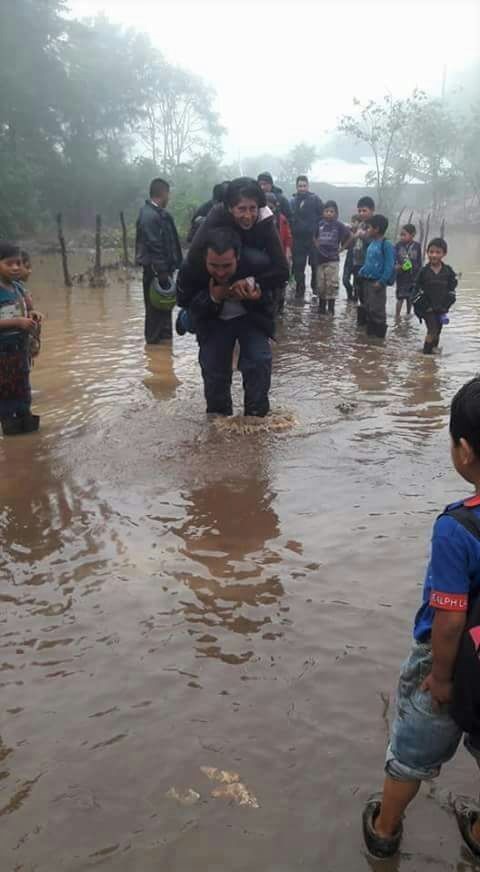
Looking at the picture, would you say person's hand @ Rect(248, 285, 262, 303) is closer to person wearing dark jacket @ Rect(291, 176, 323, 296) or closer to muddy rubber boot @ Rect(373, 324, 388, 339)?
muddy rubber boot @ Rect(373, 324, 388, 339)

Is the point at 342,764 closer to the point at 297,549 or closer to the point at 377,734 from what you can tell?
the point at 377,734

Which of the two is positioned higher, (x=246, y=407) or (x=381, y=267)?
(x=381, y=267)

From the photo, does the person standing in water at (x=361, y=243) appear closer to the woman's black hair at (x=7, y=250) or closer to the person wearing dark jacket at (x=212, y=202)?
the person wearing dark jacket at (x=212, y=202)

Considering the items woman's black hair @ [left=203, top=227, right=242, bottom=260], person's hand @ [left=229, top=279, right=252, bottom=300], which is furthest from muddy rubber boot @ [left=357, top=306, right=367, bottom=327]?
woman's black hair @ [left=203, top=227, right=242, bottom=260]

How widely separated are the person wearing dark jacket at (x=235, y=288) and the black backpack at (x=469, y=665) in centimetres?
329

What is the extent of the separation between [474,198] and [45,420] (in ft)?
148

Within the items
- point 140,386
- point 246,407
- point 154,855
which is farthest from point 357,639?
point 140,386

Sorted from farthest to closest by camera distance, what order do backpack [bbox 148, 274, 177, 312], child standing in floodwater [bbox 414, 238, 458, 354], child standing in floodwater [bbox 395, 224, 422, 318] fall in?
child standing in floodwater [bbox 395, 224, 422, 318], backpack [bbox 148, 274, 177, 312], child standing in floodwater [bbox 414, 238, 458, 354]

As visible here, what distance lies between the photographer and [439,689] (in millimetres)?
1729

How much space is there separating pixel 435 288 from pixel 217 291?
3.94 meters

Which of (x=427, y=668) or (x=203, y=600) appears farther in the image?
(x=203, y=600)

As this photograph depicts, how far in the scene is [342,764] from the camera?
216cm

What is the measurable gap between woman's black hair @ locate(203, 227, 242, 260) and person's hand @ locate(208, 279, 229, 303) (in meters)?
0.25

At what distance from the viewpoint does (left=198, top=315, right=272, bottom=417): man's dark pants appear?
16.6 feet
